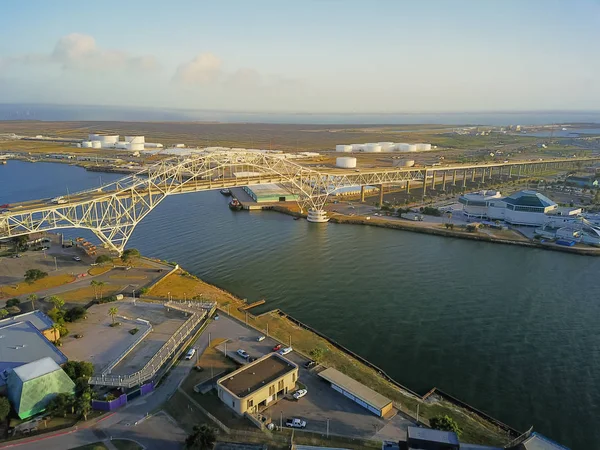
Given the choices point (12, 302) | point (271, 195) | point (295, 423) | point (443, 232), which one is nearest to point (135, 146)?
point (271, 195)

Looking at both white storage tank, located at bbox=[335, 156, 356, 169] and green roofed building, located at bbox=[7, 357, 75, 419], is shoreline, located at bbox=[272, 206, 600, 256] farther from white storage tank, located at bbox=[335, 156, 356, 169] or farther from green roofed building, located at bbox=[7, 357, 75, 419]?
white storage tank, located at bbox=[335, 156, 356, 169]

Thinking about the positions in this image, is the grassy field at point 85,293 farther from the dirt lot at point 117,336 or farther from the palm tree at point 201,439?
the palm tree at point 201,439

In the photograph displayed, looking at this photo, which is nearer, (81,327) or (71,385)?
(71,385)

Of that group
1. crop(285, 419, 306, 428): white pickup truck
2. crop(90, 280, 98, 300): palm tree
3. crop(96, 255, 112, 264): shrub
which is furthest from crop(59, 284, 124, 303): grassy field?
crop(285, 419, 306, 428): white pickup truck

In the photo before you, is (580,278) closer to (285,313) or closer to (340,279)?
(340,279)

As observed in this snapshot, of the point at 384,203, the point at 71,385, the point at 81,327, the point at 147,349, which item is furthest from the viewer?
the point at 384,203

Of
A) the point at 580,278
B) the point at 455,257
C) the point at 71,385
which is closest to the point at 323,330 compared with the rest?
the point at 71,385

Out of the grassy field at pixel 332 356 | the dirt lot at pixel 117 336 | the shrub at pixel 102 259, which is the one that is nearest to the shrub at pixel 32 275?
the shrub at pixel 102 259
